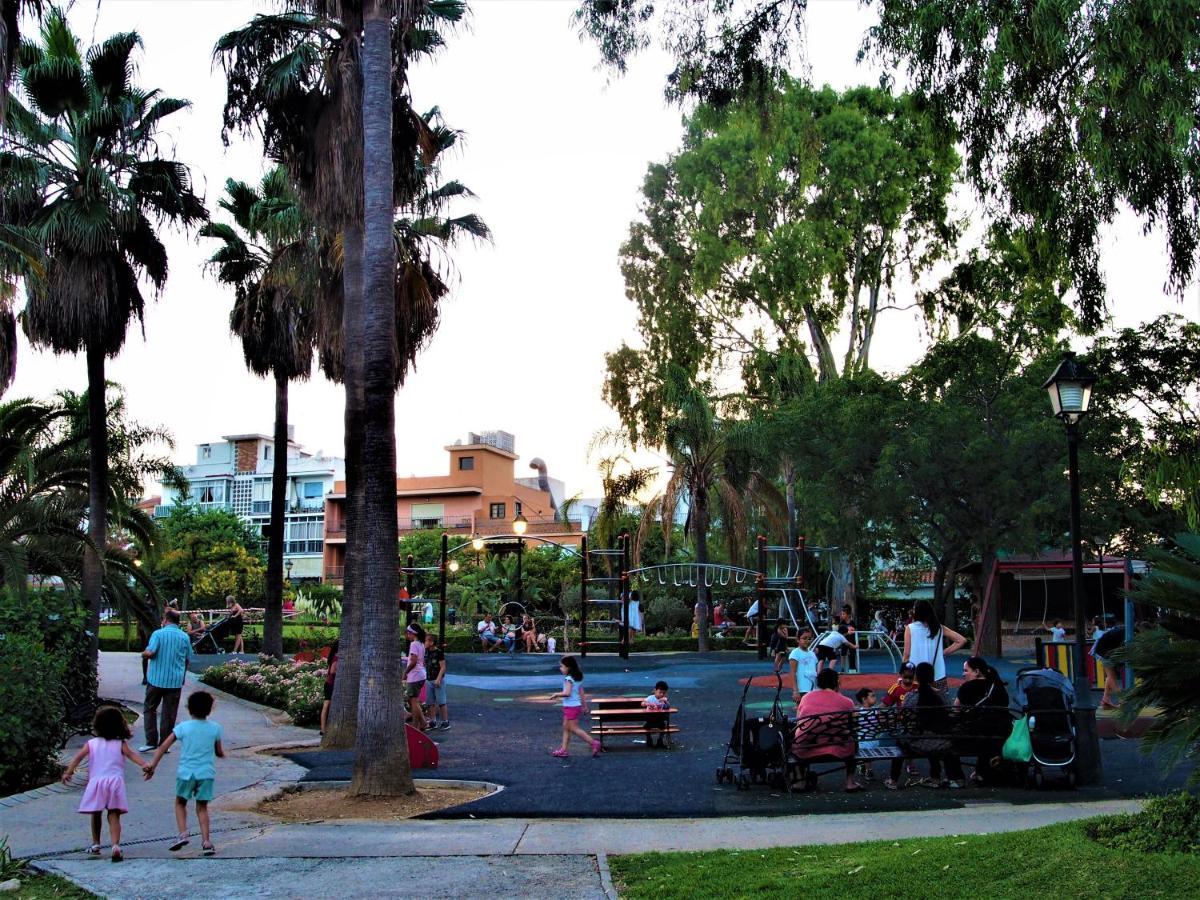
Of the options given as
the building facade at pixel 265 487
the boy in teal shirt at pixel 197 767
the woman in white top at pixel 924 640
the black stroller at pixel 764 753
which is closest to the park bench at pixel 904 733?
the black stroller at pixel 764 753

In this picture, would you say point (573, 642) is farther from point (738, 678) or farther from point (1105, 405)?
point (1105, 405)

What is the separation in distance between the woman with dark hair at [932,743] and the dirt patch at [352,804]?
4209mm

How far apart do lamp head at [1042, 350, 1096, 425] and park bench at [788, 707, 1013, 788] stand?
3.31 m

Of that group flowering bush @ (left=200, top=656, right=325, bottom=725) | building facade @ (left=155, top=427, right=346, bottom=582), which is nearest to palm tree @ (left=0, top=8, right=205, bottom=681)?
flowering bush @ (left=200, top=656, right=325, bottom=725)

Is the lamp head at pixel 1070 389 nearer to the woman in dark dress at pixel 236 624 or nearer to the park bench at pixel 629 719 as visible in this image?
the park bench at pixel 629 719

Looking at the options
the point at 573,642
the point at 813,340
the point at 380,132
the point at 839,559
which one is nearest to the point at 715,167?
the point at 813,340

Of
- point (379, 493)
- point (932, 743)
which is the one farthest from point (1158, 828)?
point (379, 493)

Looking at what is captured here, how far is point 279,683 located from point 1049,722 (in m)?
14.2

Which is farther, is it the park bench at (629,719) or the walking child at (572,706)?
the park bench at (629,719)

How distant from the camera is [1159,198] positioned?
11328 millimetres

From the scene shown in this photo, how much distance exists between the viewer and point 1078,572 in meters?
11.2

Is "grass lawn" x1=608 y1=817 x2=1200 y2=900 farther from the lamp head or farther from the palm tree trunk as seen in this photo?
the palm tree trunk

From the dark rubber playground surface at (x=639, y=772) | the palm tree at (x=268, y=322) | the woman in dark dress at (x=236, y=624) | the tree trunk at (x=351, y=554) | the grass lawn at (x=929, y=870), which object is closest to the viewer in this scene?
the grass lawn at (x=929, y=870)

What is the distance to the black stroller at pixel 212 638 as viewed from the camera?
33.6 meters
